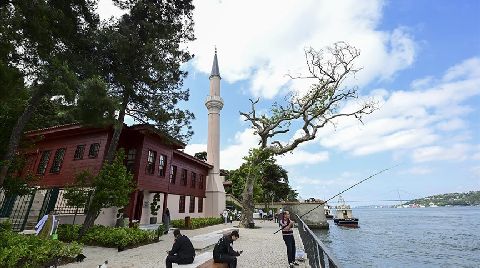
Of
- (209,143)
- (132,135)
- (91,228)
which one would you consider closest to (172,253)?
(91,228)

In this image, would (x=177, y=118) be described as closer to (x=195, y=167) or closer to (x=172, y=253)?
(x=172, y=253)

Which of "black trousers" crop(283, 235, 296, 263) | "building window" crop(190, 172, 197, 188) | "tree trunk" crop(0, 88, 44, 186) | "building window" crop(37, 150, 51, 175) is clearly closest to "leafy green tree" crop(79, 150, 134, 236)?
"tree trunk" crop(0, 88, 44, 186)

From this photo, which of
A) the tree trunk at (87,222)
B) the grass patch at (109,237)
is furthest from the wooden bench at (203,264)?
the tree trunk at (87,222)

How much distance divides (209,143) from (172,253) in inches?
1089

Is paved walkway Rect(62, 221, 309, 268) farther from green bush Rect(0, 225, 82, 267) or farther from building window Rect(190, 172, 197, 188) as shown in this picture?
building window Rect(190, 172, 197, 188)

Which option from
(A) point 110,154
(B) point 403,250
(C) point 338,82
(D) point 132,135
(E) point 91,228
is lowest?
(B) point 403,250

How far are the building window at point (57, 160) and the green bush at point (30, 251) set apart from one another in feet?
42.6

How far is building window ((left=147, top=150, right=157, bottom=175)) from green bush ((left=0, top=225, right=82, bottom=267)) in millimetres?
12119

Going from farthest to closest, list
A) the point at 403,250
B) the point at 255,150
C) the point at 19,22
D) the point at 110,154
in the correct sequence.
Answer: the point at 255,150 → the point at 403,250 → the point at 110,154 → the point at 19,22

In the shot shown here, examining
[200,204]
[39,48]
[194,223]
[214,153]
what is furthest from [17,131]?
[214,153]

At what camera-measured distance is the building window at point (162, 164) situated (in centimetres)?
2254

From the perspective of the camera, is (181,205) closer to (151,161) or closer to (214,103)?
(151,161)

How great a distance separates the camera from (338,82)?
82.9 ft

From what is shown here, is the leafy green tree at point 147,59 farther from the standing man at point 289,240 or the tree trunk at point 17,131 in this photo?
the standing man at point 289,240
